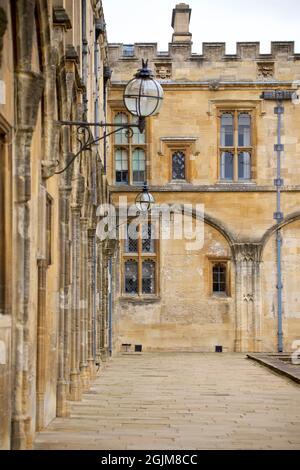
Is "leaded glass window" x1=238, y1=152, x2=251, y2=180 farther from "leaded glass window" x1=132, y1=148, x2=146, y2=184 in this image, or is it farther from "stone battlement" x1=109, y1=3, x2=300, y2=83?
"leaded glass window" x1=132, y1=148, x2=146, y2=184

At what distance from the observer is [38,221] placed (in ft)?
29.2

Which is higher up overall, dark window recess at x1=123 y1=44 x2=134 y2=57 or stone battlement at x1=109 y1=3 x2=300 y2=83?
dark window recess at x1=123 y1=44 x2=134 y2=57

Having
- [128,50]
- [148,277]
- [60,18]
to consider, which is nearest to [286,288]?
[148,277]

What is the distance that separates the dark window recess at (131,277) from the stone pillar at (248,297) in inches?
109

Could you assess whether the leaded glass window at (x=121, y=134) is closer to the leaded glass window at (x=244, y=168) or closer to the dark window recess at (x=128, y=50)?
the dark window recess at (x=128, y=50)

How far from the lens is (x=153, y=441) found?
870 cm

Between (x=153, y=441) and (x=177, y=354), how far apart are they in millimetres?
15490

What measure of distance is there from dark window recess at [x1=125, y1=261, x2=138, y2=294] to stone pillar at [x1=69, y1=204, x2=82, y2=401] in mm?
11404

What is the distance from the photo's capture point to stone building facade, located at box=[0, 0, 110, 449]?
715cm

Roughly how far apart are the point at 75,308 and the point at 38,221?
14.1 feet

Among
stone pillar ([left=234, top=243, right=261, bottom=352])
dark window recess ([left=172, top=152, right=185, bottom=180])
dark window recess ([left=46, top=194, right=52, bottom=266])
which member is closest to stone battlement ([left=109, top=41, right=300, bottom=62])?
dark window recess ([left=172, top=152, right=185, bottom=180])

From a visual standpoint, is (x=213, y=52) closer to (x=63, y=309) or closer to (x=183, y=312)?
(x=183, y=312)

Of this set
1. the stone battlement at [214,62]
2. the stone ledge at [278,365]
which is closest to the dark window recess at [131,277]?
the stone ledge at [278,365]

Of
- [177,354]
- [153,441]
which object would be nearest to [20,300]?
[153,441]
